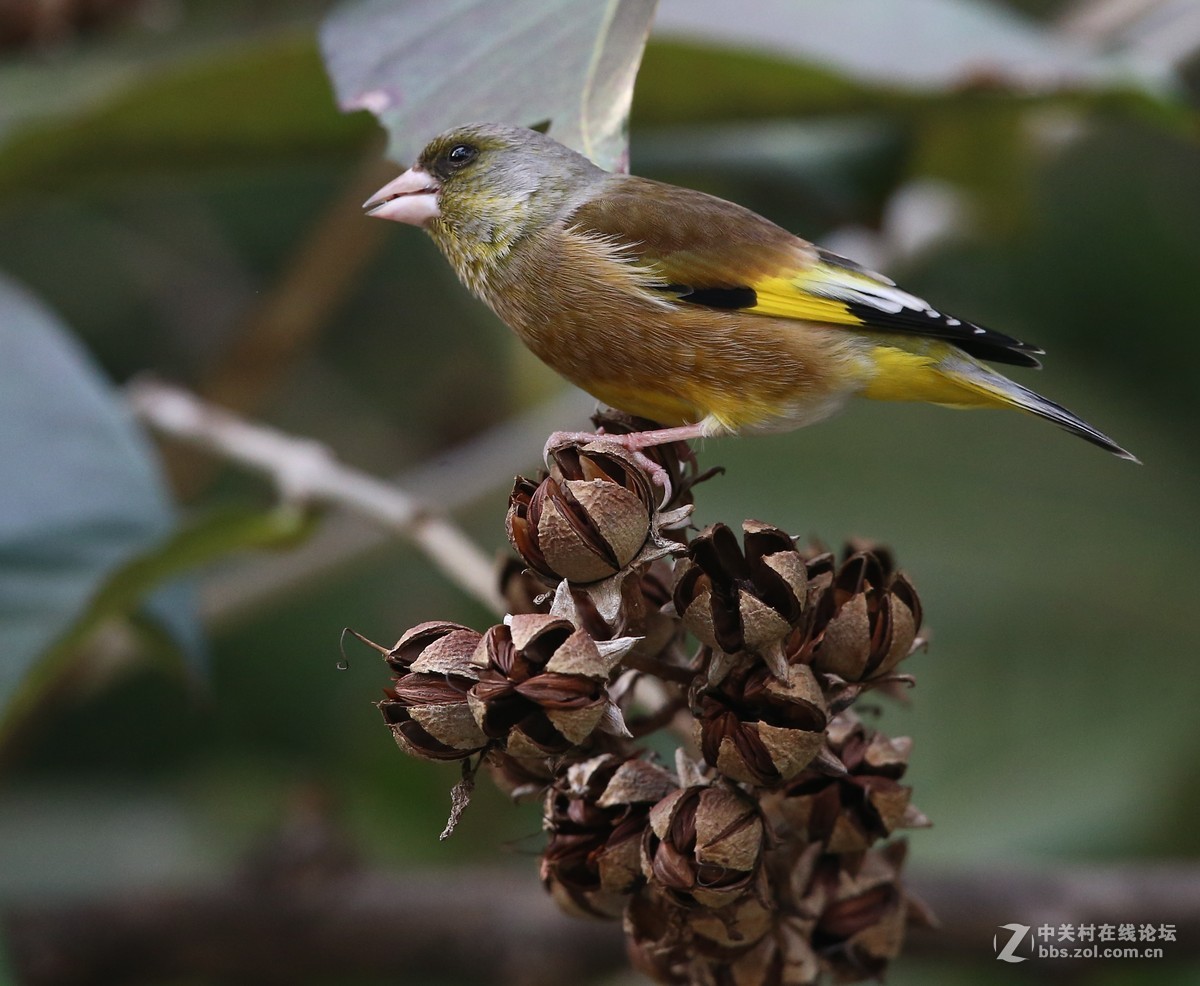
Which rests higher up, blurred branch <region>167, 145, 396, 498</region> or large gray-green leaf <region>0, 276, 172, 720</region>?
blurred branch <region>167, 145, 396, 498</region>

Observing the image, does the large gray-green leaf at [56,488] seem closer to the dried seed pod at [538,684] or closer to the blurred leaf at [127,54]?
the blurred leaf at [127,54]

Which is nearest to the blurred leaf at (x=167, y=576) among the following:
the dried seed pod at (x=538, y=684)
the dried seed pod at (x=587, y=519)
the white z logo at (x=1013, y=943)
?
the dried seed pod at (x=587, y=519)

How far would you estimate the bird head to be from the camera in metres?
2.38

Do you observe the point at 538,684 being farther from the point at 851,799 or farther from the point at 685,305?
the point at 685,305

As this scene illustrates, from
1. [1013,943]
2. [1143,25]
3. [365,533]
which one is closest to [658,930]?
[1013,943]

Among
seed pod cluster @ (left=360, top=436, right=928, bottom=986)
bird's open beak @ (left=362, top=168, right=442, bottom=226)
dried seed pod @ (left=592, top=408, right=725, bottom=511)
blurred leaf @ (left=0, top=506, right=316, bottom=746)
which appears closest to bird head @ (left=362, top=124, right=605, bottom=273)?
bird's open beak @ (left=362, top=168, right=442, bottom=226)

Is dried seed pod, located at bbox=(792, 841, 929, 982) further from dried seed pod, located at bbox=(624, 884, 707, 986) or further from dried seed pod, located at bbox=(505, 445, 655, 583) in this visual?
dried seed pod, located at bbox=(505, 445, 655, 583)

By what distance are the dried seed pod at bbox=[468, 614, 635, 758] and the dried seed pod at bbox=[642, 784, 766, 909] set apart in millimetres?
160

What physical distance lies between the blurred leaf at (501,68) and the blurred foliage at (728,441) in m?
1.04

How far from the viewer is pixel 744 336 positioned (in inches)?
88.0

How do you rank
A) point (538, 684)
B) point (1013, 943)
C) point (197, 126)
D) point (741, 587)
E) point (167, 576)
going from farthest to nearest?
point (197, 126) < point (1013, 943) < point (167, 576) < point (741, 587) < point (538, 684)

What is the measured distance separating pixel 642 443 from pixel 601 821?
0.53 m

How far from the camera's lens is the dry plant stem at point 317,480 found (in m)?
2.15

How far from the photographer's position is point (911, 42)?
296 centimetres
